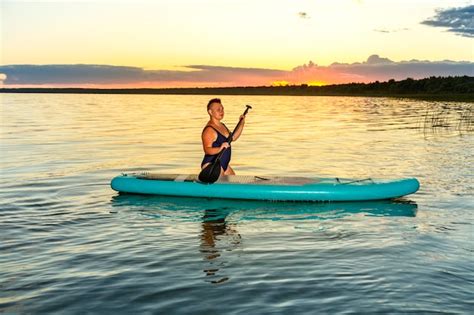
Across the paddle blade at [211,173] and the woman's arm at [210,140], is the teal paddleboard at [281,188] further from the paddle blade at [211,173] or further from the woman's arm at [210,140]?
the woman's arm at [210,140]

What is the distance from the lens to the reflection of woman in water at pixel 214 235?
21.8 feet

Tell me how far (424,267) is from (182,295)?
275 centimetres

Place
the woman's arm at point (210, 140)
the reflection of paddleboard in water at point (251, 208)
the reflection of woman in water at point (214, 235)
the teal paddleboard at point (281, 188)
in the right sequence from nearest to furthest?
the reflection of woman in water at point (214, 235)
the reflection of paddleboard in water at point (251, 208)
the teal paddleboard at point (281, 188)
the woman's arm at point (210, 140)

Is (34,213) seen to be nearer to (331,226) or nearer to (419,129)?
(331,226)

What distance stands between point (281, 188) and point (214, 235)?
86.6 inches

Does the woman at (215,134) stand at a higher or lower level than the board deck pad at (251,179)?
higher

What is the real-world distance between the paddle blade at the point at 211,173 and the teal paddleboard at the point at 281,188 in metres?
0.08

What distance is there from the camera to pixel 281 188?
9766 mm

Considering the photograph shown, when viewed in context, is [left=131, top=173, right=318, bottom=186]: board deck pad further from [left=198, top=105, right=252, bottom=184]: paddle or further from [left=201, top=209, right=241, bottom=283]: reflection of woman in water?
[left=201, top=209, right=241, bottom=283]: reflection of woman in water

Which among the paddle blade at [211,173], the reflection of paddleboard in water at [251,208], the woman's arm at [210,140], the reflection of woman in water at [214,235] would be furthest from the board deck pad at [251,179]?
the reflection of woman in water at [214,235]

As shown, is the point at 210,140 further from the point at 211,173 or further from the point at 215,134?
the point at 211,173

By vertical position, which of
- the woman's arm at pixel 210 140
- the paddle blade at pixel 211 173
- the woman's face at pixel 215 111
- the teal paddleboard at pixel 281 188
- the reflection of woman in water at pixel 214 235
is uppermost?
the woman's face at pixel 215 111

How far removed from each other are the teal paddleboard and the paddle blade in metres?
0.08

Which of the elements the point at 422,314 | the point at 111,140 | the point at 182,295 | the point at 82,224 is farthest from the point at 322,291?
the point at 111,140
